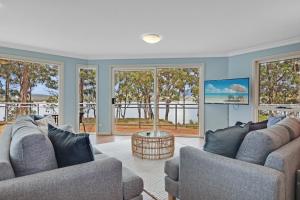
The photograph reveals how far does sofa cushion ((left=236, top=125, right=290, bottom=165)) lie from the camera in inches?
63.2

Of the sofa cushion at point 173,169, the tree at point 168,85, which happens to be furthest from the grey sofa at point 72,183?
the tree at point 168,85

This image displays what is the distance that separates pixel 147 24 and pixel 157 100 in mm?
2800

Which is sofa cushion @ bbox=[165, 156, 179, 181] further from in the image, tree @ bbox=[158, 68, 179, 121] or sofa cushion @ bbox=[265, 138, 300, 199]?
tree @ bbox=[158, 68, 179, 121]

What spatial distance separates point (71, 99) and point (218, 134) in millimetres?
4740

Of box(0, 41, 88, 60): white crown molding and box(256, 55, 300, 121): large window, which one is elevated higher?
box(0, 41, 88, 60): white crown molding

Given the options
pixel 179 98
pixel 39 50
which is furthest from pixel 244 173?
pixel 39 50

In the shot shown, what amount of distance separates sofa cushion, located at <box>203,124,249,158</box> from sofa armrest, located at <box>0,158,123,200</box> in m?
0.83

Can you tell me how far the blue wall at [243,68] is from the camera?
4.68m

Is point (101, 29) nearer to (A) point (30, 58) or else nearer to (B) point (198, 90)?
(A) point (30, 58)

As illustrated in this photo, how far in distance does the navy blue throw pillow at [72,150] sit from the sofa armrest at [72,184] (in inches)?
2.7

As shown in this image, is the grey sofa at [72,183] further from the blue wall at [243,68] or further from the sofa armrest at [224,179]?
the blue wall at [243,68]

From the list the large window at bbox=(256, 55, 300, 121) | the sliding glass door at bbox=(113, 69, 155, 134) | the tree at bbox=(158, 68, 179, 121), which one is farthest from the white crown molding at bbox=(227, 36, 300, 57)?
the sliding glass door at bbox=(113, 69, 155, 134)

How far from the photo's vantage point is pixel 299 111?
416cm

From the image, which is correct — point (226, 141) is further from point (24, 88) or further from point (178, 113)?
point (24, 88)
